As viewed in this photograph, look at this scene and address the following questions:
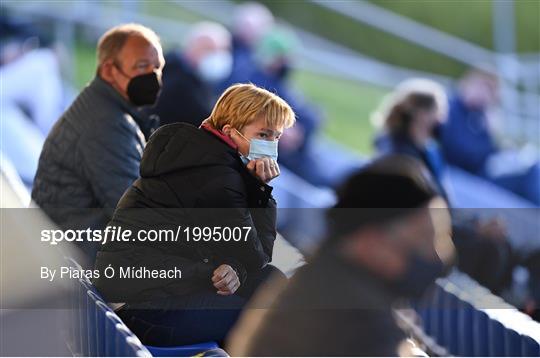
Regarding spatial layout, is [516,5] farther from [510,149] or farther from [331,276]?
[331,276]

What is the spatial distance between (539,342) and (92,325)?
1.07 metres

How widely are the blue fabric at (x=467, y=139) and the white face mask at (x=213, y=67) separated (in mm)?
1954

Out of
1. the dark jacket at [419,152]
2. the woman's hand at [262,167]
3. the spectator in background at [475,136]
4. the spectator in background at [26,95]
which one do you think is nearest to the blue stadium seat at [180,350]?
the woman's hand at [262,167]

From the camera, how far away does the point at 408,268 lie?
211 centimetres

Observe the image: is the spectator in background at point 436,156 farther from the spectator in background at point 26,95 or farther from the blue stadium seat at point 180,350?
the blue stadium seat at point 180,350

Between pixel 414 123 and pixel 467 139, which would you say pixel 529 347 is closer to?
pixel 414 123

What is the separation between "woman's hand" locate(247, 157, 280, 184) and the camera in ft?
9.42

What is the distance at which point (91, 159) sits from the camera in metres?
3.29

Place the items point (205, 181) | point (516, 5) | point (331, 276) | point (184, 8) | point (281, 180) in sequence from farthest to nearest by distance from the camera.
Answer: point (184, 8)
point (516, 5)
point (281, 180)
point (205, 181)
point (331, 276)

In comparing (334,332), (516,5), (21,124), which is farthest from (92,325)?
(516,5)

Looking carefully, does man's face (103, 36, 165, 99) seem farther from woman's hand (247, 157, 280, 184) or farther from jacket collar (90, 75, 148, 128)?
woman's hand (247, 157, 280, 184)

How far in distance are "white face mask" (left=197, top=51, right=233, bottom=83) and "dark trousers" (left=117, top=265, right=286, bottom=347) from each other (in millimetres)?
2800

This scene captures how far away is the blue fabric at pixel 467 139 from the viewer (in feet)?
24.1

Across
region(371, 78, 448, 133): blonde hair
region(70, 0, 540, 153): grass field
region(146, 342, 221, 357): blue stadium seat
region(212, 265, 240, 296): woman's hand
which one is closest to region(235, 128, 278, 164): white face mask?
region(212, 265, 240, 296): woman's hand
